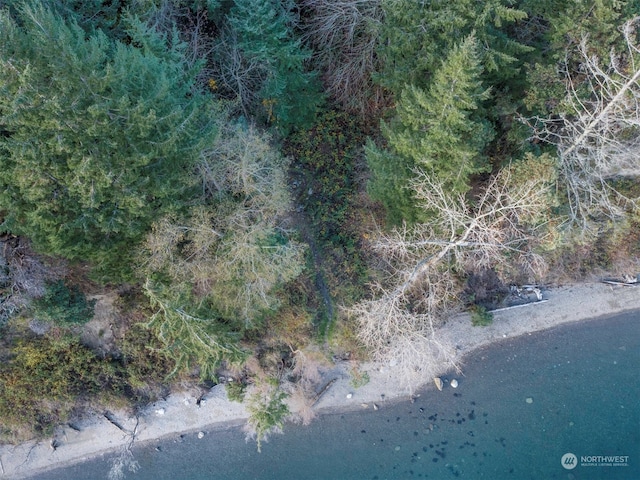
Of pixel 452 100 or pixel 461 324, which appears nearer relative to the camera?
pixel 452 100

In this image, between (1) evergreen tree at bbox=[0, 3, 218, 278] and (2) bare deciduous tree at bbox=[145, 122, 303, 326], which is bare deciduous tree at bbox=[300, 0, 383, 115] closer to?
(2) bare deciduous tree at bbox=[145, 122, 303, 326]

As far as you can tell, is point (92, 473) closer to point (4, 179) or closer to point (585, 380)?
point (4, 179)

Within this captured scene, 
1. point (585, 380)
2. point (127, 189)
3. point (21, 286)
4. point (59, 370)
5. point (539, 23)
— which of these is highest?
point (539, 23)

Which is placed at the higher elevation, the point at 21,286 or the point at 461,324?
the point at 21,286

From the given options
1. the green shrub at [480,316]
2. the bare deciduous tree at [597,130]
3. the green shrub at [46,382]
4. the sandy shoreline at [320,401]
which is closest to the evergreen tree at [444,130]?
the bare deciduous tree at [597,130]

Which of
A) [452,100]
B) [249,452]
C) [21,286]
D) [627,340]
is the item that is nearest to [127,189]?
[21,286]

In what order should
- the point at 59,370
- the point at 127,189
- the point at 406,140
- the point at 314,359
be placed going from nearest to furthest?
the point at 127,189, the point at 406,140, the point at 59,370, the point at 314,359

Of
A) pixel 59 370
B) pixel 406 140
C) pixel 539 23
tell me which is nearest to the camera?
pixel 406 140

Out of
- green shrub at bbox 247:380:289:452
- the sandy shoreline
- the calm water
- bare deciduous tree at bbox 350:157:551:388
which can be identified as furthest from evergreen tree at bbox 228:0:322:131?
the calm water

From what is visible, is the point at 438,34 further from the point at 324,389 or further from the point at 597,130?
the point at 324,389
